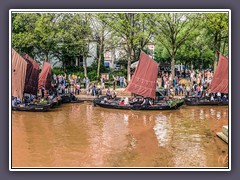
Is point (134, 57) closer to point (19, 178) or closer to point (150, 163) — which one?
point (150, 163)

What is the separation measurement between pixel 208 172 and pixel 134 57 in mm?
Result: 9248

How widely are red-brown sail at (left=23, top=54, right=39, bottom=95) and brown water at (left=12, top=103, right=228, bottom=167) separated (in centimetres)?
122

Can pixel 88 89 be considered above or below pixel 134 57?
below

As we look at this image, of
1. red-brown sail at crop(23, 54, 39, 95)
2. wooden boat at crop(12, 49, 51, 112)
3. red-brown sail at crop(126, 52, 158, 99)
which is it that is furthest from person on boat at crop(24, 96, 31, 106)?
red-brown sail at crop(126, 52, 158, 99)

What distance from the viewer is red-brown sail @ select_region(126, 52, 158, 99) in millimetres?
17109

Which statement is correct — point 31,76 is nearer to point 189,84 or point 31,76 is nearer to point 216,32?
point 189,84

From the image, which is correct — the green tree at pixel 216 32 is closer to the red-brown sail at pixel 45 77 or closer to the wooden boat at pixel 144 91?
Result: the wooden boat at pixel 144 91

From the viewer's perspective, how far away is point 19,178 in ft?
27.9

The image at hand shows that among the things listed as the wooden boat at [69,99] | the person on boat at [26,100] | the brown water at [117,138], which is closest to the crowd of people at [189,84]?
the brown water at [117,138]

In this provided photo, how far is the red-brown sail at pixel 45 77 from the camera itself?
14.3 meters

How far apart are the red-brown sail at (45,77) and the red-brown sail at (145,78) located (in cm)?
377

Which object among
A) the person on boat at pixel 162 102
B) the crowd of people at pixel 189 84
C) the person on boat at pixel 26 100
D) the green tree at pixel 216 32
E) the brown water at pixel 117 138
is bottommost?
the brown water at pixel 117 138

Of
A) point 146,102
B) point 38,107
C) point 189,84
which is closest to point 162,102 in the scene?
point 146,102
